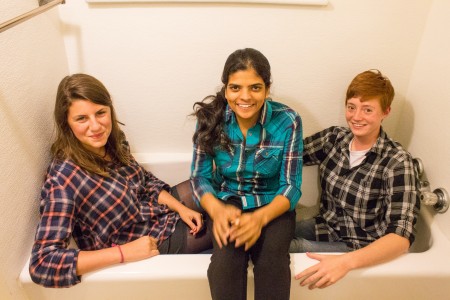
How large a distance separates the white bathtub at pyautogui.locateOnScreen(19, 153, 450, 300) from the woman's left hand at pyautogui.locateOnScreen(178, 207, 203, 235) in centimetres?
15

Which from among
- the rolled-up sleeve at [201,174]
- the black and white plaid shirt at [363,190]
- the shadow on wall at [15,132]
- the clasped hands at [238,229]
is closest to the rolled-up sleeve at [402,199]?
the black and white plaid shirt at [363,190]

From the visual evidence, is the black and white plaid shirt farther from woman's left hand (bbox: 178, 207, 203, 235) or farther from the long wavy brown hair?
the long wavy brown hair

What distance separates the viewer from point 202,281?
3.24 ft

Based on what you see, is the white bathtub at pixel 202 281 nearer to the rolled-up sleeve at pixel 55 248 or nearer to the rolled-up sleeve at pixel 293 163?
the rolled-up sleeve at pixel 55 248

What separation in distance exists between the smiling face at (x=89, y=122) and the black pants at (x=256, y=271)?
48 centimetres

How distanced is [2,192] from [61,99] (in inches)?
11.7

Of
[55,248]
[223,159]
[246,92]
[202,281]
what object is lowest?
[202,281]

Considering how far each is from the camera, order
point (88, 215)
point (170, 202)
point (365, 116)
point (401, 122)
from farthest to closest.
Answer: point (401, 122) < point (170, 202) < point (365, 116) < point (88, 215)

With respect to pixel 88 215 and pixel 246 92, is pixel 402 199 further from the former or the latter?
pixel 88 215

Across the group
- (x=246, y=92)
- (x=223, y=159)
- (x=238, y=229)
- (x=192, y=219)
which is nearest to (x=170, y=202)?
(x=192, y=219)

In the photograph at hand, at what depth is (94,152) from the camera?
1.10 m

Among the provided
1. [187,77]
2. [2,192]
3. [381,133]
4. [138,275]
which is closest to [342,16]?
[381,133]

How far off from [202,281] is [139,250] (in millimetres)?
201

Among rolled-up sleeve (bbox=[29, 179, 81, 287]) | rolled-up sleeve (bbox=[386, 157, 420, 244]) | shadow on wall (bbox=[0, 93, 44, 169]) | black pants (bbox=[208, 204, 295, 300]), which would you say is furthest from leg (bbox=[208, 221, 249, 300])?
shadow on wall (bbox=[0, 93, 44, 169])
